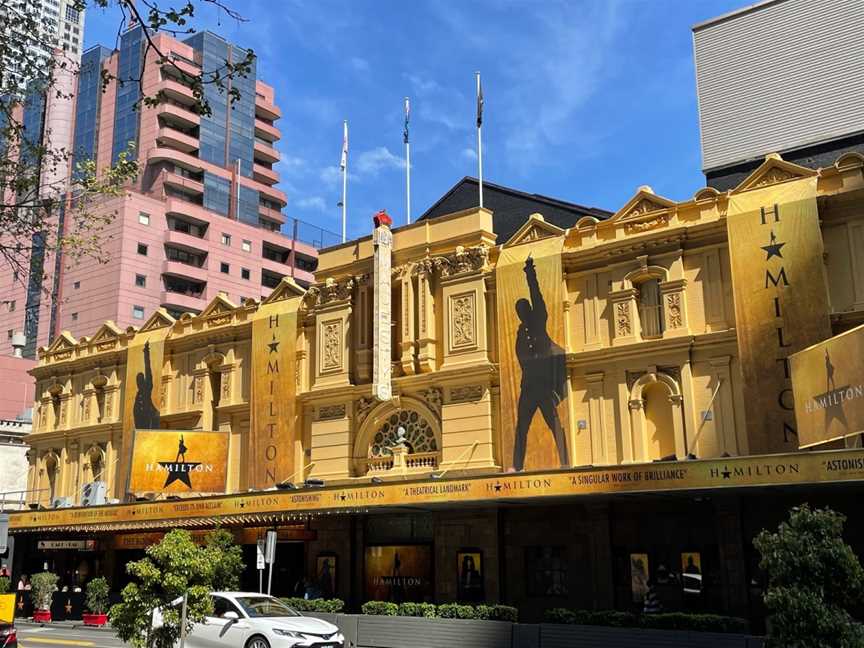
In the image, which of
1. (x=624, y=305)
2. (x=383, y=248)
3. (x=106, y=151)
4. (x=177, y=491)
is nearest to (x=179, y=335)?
(x=177, y=491)

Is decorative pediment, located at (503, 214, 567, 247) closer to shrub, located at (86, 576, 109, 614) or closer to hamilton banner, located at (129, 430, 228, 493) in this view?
hamilton banner, located at (129, 430, 228, 493)

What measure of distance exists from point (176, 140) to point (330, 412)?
51.1 metres

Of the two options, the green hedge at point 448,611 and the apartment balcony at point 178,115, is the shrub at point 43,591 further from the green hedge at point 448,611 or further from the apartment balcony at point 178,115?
the apartment balcony at point 178,115

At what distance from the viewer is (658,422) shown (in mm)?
26266

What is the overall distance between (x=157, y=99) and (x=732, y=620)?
15727 mm

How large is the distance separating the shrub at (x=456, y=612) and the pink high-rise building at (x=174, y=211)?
154 ft

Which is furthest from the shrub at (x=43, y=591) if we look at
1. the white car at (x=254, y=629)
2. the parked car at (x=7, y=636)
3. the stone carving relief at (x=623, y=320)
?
the stone carving relief at (x=623, y=320)

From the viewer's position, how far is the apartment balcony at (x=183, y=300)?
68875mm

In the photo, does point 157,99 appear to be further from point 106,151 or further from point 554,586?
point 106,151

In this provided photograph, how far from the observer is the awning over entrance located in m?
19.3

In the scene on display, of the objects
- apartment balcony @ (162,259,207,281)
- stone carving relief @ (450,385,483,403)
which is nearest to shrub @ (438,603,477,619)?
stone carving relief @ (450,385,483,403)

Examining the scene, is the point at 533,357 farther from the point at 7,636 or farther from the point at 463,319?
the point at 7,636

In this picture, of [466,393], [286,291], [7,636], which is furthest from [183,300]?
[7,636]

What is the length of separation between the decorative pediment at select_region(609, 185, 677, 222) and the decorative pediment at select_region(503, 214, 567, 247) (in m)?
2.12
